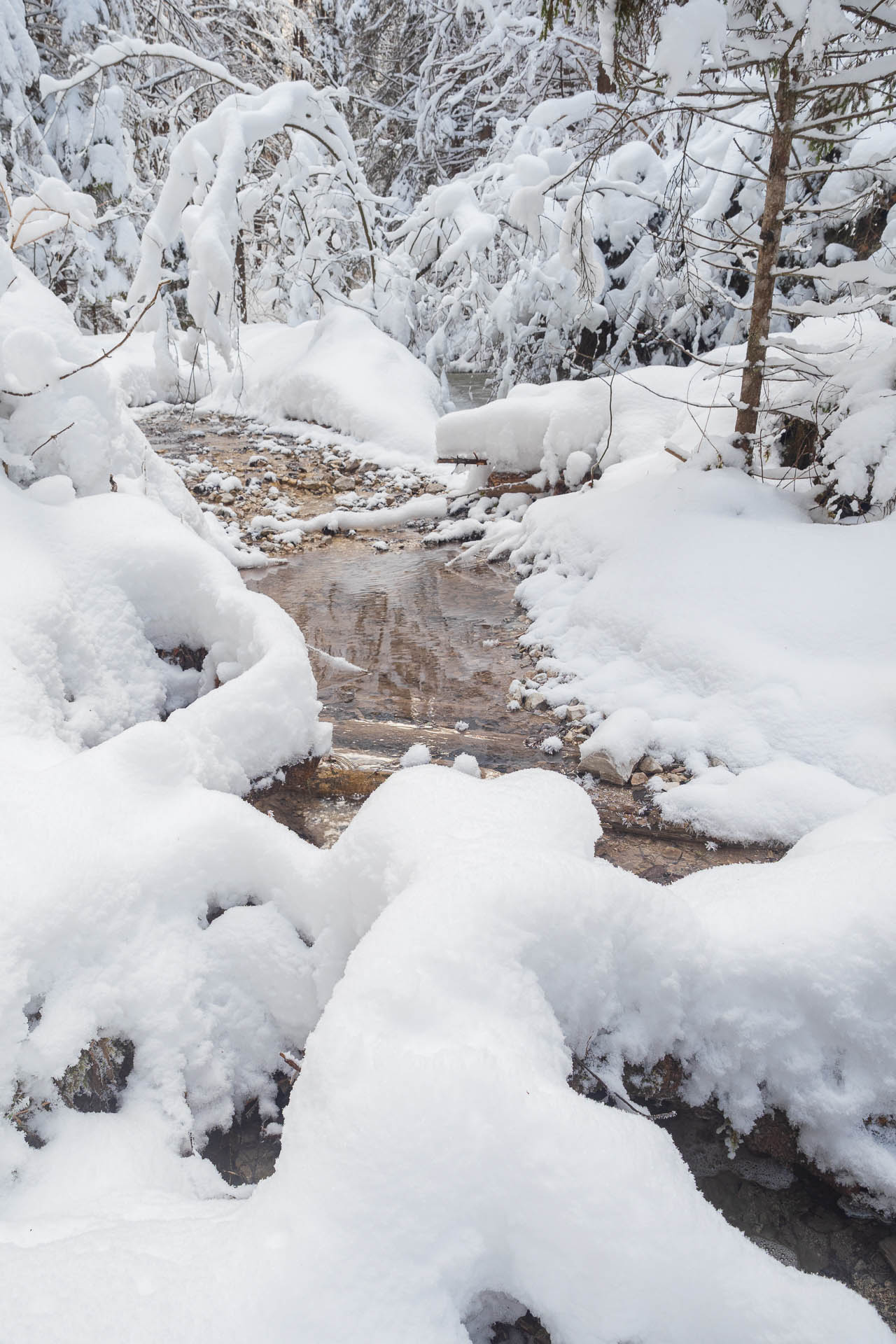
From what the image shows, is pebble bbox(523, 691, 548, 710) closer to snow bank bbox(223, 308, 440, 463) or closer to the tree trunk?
the tree trunk

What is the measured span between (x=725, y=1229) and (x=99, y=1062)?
3.94 feet

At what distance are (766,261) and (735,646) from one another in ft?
7.31

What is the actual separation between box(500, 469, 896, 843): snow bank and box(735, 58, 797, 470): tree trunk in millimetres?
391

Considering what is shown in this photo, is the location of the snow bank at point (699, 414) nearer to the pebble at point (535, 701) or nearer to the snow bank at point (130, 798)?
the pebble at point (535, 701)

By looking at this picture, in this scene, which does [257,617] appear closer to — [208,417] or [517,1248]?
[517,1248]

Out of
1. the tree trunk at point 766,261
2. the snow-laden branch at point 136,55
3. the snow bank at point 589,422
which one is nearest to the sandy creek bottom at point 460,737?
the snow bank at point 589,422

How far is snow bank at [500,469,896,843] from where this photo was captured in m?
2.84

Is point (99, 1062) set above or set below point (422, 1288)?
below

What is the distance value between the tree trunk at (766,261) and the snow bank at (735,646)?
39cm

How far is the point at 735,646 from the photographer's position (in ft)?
11.0

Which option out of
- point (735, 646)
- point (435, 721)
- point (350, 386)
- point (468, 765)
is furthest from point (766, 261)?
point (350, 386)

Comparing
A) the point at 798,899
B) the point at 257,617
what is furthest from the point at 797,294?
the point at 798,899

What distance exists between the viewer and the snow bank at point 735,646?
2842 millimetres

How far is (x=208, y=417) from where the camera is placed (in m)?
10.7
